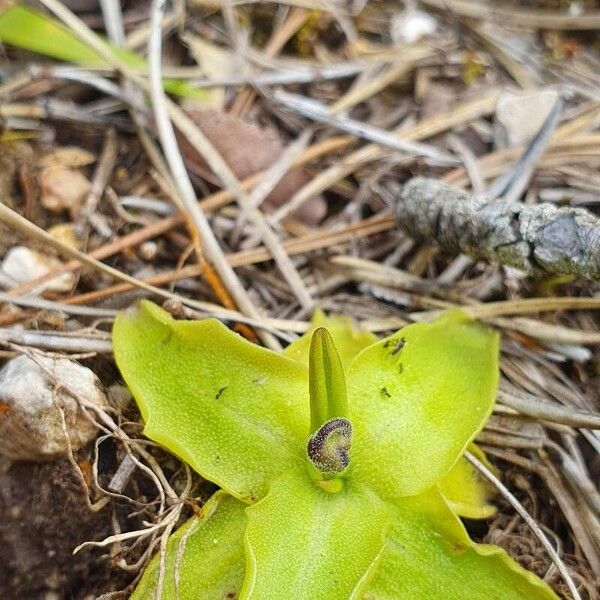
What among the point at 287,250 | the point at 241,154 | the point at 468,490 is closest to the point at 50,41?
the point at 241,154

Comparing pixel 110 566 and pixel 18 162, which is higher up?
pixel 18 162

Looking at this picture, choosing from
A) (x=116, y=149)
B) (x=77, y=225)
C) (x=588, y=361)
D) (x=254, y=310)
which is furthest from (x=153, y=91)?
(x=588, y=361)

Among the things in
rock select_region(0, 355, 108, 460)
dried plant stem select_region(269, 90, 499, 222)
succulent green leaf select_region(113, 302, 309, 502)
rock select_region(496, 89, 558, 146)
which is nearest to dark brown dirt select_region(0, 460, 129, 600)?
rock select_region(0, 355, 108, 460)

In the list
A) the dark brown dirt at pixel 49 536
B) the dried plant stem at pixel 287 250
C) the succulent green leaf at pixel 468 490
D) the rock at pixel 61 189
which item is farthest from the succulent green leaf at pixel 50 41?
the succulent green leaf at pixel 468 490

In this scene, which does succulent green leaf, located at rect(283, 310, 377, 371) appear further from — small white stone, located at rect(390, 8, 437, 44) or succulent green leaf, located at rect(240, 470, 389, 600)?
small white stone, located at rect(390, 8, 437, 44)

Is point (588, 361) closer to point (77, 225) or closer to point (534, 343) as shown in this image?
point (534, 343)
